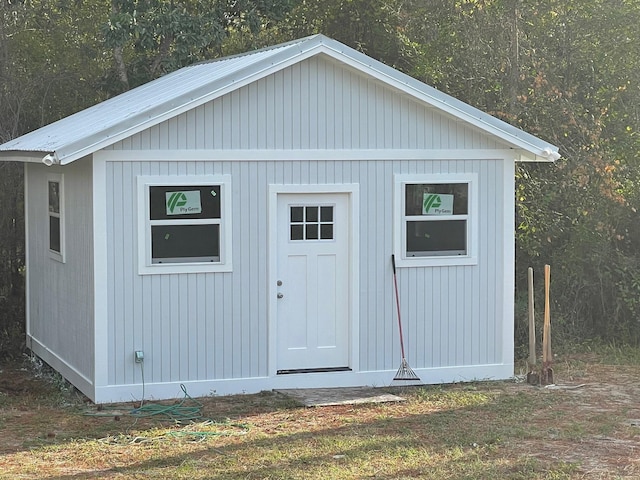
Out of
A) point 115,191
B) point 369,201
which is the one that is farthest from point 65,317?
point 369,201

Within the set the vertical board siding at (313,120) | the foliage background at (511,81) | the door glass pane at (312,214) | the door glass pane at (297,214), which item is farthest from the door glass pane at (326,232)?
the foliage background at (511,81)

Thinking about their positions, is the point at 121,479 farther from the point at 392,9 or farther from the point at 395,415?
the point at 392,9

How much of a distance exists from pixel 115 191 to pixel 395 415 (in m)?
3.44

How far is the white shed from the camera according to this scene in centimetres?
1119

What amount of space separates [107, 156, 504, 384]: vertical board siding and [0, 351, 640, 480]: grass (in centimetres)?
51

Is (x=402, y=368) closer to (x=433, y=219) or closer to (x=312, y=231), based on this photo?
(x=433, y=219)

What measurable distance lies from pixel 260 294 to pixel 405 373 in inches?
71.0

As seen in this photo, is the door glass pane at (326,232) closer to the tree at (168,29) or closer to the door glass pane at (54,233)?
the door glass pane at (54,233)

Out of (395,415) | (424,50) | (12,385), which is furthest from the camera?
(424,50)

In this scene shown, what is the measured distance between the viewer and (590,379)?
42.7ft

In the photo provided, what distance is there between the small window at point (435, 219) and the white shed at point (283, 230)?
2 centimetres

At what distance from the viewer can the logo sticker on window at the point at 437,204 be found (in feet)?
40.3

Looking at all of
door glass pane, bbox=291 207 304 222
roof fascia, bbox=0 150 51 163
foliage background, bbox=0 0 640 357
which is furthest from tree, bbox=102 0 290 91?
door glass pane, bbox=291 207 304 222

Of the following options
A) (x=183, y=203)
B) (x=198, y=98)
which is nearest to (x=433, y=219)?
(x=183, y=203)
